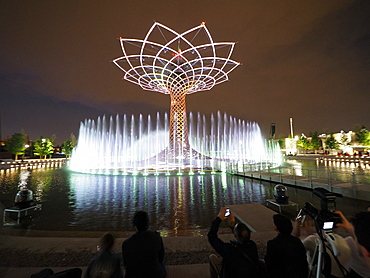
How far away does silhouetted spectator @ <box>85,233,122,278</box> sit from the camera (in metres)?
2.29

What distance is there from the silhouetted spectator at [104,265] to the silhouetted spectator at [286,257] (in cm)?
199

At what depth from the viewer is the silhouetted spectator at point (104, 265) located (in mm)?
2285

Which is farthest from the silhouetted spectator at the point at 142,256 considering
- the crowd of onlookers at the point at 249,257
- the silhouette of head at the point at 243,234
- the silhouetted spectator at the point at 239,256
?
the silhouette of head at the point at 243,234

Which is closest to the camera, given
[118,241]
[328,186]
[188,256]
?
[188,256]

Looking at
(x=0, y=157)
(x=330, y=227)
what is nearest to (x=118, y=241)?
(x=330, y=227)

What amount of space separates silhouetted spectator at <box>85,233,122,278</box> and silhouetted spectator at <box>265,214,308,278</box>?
1.99 meters

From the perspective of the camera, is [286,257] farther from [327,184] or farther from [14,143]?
[14,143]

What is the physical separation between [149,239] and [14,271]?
267cm

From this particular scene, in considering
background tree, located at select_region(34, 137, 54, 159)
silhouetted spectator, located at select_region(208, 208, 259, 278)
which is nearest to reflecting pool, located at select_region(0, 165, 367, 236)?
silhouetted spectator, located at select_region(208, 208, 259, 278)

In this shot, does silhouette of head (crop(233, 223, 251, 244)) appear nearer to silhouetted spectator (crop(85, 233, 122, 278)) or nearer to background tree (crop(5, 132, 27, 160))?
silhouetted spectator (crop(85, 233, 122, 278))

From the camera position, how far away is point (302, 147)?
241 ft

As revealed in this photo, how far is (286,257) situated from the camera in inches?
90.7

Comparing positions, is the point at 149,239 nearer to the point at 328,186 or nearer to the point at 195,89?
the point at 328,186

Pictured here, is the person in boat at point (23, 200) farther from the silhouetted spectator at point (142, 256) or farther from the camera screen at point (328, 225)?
the camera screen at point (328, 225)
